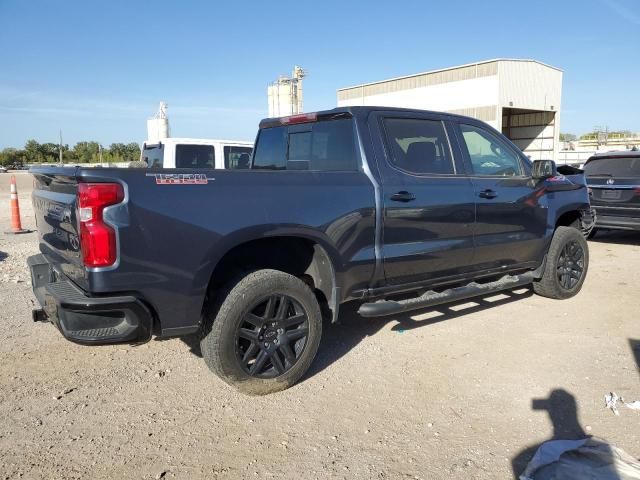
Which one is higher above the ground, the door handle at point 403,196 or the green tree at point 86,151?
the green tree at point 86,151

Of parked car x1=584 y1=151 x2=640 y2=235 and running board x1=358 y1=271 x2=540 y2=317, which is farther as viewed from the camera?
parked car x1=584 y1=151 x2=640 y2=235

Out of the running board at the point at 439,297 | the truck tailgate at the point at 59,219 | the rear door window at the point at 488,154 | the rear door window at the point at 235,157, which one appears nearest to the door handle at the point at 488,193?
the rear door window at the point at 488,154

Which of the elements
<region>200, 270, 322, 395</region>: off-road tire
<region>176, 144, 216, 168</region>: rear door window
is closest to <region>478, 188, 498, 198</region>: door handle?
<region>200, 270, 322, 395</region>: off-road tire

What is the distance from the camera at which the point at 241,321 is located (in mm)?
3420

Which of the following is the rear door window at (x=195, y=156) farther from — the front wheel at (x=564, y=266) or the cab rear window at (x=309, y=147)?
the front wheel at (x=564, y=266)

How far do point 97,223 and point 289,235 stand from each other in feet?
4.03

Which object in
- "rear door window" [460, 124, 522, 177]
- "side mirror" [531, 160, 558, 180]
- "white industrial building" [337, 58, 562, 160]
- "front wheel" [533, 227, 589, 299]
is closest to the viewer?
"rear door window" [460, 124, 522, 177]

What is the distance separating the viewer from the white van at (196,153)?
9.52 m

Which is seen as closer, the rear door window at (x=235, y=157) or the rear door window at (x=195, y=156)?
the rear door window at (x=195, y=156)

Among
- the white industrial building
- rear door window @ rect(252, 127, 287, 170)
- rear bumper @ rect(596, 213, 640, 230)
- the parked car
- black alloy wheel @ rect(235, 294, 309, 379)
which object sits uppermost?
the white industrial building

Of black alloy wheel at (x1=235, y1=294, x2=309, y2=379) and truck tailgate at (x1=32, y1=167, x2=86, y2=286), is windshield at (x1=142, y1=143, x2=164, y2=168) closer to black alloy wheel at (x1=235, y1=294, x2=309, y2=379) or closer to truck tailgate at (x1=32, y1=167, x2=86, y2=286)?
truck tailgate at (x1=32, y1=167, x2=86, y2=286)

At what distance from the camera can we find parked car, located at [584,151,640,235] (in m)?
8.67

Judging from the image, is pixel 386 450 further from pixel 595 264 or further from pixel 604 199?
pixel 604 199

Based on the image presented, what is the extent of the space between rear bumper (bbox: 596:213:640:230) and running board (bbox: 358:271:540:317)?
4265mm
